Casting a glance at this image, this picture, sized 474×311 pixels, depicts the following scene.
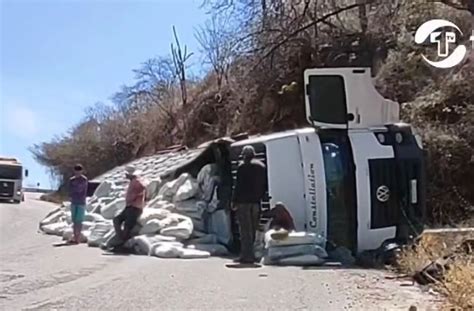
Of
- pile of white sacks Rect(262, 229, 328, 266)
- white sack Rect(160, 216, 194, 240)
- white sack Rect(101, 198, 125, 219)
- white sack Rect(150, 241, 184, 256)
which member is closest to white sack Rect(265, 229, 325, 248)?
pile of white sacks Rect(262, 229, 328, 266)

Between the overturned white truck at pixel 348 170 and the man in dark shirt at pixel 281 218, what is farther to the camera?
the overturned white truck at pixel 348 170

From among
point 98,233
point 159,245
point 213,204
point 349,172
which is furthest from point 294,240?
point 98,233

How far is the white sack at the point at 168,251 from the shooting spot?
12.1 meters

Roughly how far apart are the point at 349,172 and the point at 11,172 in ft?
111

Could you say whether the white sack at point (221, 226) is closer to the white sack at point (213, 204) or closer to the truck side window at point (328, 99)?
the white sack at point (213, 204)

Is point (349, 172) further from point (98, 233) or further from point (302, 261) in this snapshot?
point (98, 233)

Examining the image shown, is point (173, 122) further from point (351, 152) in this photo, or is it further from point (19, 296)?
point (19, 296)

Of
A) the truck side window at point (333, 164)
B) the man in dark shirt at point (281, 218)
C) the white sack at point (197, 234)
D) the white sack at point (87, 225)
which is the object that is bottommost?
the white sack at point (197, 234)

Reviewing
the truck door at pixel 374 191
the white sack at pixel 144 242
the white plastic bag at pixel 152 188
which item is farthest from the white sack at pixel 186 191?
the truck door at pixel 374 191

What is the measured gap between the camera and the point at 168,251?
12125 mm

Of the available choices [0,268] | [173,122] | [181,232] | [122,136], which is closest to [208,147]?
[181,232]

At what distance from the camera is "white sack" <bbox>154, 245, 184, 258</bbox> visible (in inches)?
476

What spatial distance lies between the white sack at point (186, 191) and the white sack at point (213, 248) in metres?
1.30

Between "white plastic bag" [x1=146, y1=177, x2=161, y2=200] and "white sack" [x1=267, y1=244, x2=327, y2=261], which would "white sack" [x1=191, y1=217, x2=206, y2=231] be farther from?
"white sack" [x1=267, y1=244, x2=327, y2=261]
